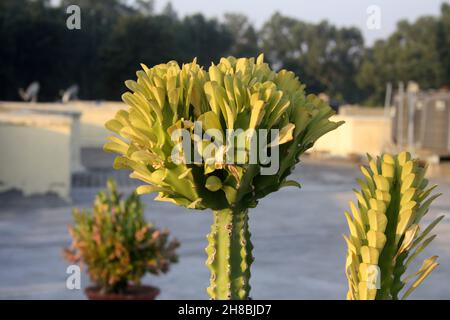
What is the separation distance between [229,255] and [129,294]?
769 cm

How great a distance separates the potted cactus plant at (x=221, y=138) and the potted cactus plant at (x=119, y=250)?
7.33 m

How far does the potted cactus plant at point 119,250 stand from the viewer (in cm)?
916

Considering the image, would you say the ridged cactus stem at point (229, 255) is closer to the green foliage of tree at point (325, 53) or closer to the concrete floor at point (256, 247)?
the concrete floor at point (256, 247)

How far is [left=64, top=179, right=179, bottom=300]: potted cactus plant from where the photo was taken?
30.1 feet

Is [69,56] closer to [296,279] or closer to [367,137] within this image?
[367,137]

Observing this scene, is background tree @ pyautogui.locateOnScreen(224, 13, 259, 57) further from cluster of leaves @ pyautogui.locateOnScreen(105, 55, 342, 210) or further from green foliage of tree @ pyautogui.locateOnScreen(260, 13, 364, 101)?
cluster of leaves @ pyautogui.locateOnScreen(105, 55, 342, 210)

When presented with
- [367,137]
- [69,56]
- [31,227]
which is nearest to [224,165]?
[31,227]

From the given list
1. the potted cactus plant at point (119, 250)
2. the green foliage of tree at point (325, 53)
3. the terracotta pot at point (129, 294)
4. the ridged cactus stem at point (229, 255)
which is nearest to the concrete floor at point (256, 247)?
the terracotta pot at point (129, 294)

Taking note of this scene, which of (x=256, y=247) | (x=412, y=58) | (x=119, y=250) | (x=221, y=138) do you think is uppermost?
(x=412, y=58)

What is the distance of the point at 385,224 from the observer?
1835 mm

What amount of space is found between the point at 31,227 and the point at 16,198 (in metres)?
3.67

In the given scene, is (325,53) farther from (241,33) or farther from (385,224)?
(385,224)

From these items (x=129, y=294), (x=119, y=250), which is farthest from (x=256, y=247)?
(x=119, y=250)
